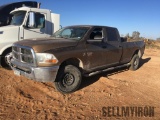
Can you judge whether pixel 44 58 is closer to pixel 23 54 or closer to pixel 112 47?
pixel 23 54

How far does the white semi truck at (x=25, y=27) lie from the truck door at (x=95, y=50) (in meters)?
2.82

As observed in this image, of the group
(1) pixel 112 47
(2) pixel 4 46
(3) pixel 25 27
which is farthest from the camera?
(3) pixel 25 27

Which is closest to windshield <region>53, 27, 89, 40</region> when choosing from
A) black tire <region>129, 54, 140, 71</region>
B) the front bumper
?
the front bumper

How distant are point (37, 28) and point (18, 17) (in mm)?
916

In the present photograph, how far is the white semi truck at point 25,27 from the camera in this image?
24.4 ft

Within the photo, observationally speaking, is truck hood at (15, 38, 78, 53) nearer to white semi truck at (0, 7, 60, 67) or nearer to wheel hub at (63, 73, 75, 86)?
wheel hub at (63, 73, 75, 86)

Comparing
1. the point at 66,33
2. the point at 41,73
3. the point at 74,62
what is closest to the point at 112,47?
the point at 66,33

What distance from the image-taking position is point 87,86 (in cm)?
639

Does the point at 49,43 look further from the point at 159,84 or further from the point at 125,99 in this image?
the point at 159,84

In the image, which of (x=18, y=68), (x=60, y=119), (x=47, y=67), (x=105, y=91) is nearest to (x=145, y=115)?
(x=105, y=91)

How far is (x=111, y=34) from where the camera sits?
7387 millimetres

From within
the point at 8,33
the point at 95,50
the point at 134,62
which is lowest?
the point at 134,62

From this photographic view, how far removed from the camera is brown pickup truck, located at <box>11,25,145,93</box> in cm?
509

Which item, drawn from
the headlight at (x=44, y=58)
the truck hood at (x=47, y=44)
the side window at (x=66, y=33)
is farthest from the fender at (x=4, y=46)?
the headlight at (x=44, y=58)
